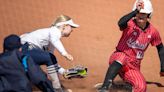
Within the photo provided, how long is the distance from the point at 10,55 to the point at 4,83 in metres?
0.31

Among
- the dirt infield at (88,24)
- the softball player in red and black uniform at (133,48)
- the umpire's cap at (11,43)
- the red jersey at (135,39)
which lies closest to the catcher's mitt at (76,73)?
the softball player in red and black uniform at (133,48)

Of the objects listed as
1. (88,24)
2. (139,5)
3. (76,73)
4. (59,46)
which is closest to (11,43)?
(59,46)

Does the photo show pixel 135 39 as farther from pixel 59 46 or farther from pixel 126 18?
pixel 59 46

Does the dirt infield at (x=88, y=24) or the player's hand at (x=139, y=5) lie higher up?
the player's hand at (x=139, y=5)

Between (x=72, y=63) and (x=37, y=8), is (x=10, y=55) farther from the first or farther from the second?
(x=37, y=8)

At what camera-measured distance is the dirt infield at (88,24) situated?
9.28m

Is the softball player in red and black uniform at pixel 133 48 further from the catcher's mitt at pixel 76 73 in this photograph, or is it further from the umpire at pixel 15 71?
the umpire at pixel 15 71

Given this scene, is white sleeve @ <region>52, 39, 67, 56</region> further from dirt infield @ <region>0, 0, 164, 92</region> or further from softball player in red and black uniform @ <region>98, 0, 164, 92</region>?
dirt infield @ <region>0, 0, 164, 92</region>

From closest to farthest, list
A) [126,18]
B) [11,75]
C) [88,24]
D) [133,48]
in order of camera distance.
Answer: [11,75] → [126,18] → [133,48] → [88,24]

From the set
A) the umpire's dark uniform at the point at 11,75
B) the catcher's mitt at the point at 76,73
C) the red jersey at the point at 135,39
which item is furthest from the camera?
the catcher's mitt at the point at 76,73

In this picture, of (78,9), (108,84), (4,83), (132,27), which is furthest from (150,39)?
(78,9)

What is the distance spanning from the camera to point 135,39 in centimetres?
753

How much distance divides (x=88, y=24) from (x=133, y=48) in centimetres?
347

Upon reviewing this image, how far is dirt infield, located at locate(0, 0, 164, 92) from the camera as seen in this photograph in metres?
9.28
